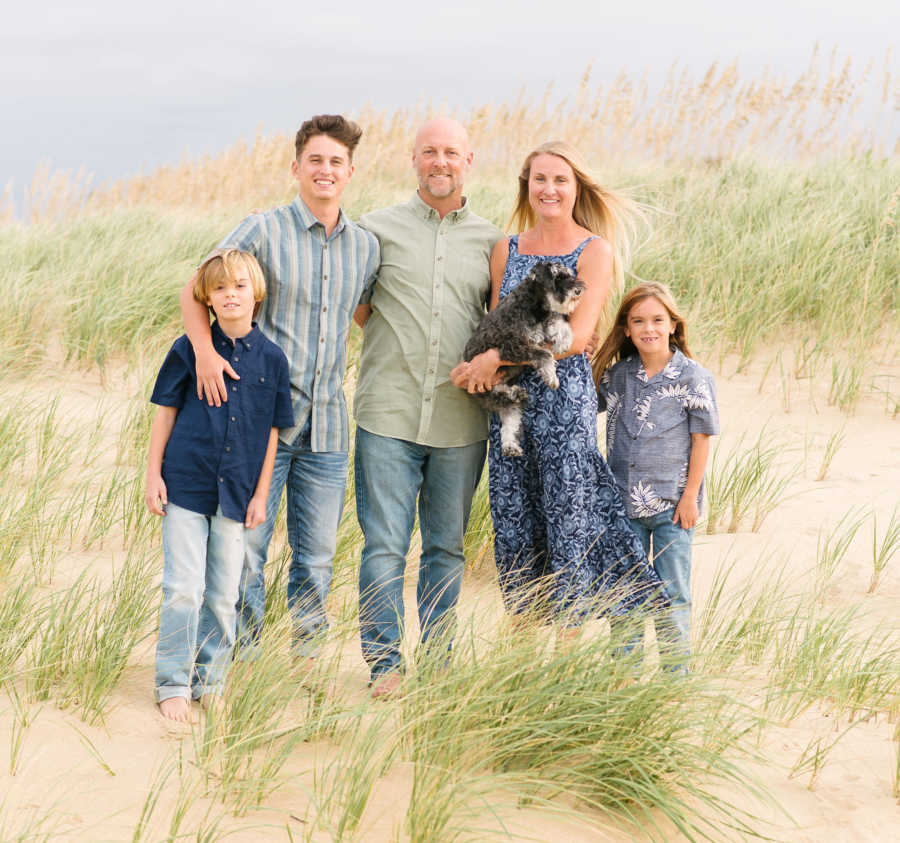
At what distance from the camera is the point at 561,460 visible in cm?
376

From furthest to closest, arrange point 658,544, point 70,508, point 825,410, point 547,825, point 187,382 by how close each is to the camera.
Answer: point 825,410
point 70,508
point 658,544
point 187,382
point 547,825

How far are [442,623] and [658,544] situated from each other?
983 millimetres

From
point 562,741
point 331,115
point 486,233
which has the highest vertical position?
point 331,115

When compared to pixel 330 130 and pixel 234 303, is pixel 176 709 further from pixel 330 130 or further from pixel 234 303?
pixel 330 130

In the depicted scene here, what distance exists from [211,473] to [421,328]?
3.57 ft

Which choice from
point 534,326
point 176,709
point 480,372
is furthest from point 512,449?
point 176,709

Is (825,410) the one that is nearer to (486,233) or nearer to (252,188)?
(486,233)

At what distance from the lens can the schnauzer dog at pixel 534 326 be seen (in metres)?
3.64

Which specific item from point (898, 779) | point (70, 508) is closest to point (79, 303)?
point (70, 508)

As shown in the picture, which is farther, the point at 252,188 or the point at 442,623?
the point at 252,188

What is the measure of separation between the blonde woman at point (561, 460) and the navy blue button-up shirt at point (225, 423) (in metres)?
0.78

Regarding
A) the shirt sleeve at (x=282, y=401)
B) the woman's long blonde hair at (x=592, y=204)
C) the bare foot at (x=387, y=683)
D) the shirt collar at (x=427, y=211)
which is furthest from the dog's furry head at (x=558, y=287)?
the bare foot at (x=387, y=683)

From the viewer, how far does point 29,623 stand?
363cm

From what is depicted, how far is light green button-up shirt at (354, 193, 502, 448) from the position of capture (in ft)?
12.7
